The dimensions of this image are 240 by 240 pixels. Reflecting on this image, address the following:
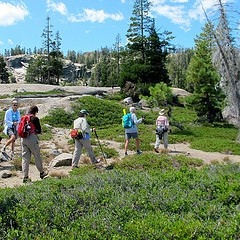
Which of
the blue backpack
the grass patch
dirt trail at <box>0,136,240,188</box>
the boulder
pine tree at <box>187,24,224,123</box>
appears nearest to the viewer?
the grass patch

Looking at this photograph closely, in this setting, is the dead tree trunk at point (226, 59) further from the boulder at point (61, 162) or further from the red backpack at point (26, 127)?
the red backpack at point (26, 127)

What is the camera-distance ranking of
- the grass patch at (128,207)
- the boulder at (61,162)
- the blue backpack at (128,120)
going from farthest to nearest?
the blue backpack at (128,120)
the boulder at (61,162)
the grass patch at (128,207)

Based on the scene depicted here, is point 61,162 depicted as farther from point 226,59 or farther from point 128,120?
point 226,59

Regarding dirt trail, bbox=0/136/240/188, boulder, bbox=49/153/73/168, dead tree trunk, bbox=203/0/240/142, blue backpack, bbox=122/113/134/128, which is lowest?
dirt trail, bbox=0/136/240/188

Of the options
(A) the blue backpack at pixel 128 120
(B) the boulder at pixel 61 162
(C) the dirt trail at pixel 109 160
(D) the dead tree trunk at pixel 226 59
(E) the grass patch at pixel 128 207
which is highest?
(D) the dead tree trunk at pixel 226 59

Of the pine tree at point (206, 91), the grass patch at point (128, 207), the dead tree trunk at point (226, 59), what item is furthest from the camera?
the pine tree at point (206, 91)

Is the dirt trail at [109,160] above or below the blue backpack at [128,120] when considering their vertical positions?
below

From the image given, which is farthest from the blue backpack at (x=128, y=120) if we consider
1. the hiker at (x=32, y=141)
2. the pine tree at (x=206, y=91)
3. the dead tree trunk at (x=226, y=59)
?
the pine tree at (x=206, y=91)

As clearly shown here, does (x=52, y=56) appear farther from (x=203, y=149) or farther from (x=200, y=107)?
(x=203, y=149)

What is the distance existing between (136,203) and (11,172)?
5.27m

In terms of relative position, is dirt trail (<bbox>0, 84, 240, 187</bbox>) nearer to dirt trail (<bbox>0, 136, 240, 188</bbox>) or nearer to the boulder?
dirt trail (<bbox>0, 136, 240, 188</bbox>)

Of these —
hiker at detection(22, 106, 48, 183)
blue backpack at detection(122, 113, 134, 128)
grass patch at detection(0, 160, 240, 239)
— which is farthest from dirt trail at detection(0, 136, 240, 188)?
grass patch at detection(0, 160, 240, 239)

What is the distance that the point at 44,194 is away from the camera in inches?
196

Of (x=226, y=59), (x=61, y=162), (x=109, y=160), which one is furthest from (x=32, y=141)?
(x=226, y=59)
